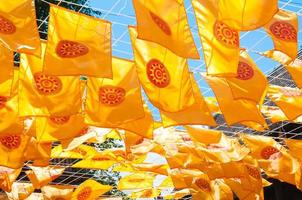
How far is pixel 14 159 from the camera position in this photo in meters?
6.88

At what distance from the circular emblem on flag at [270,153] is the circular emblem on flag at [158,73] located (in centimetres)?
347

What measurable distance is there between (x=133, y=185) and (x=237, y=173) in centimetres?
233

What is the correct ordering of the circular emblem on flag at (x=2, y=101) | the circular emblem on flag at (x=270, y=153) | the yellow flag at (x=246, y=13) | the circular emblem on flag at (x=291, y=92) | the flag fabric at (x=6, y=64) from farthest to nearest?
the circular emblem on flag at (x=270, y=153), the circular emblem on flag at (x=291, y=92), the circular emblem on flag at (x=2, y=101), the flag fabric at (x=6, y=64), the yellow flag at (x=246, y=13)

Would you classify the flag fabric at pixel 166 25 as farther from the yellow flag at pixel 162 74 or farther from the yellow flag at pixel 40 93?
the yellow flag at pixel 40 93

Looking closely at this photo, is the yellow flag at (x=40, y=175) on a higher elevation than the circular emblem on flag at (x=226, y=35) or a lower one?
lower

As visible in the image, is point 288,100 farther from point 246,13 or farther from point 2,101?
point 2,101

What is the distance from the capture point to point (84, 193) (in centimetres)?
968

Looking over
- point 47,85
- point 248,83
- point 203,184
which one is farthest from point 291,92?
point 203,184

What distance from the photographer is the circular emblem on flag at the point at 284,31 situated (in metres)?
4.93

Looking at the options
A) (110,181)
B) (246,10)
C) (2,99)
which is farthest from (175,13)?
(110,181)

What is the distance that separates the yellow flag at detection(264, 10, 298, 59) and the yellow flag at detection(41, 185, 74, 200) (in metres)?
5.78

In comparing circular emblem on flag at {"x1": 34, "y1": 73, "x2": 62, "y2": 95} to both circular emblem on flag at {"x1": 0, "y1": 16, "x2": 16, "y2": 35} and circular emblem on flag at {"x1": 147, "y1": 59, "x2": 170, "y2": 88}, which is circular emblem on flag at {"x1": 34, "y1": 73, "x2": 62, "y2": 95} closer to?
circular emblem on flag at {"x1": 147, "y1": 59, "x2": 170, "y2": 88}

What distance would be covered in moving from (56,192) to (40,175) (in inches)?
36.3

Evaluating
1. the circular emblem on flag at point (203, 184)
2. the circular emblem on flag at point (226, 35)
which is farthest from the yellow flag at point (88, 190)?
the circular emblem on flag at point (226, 35)
